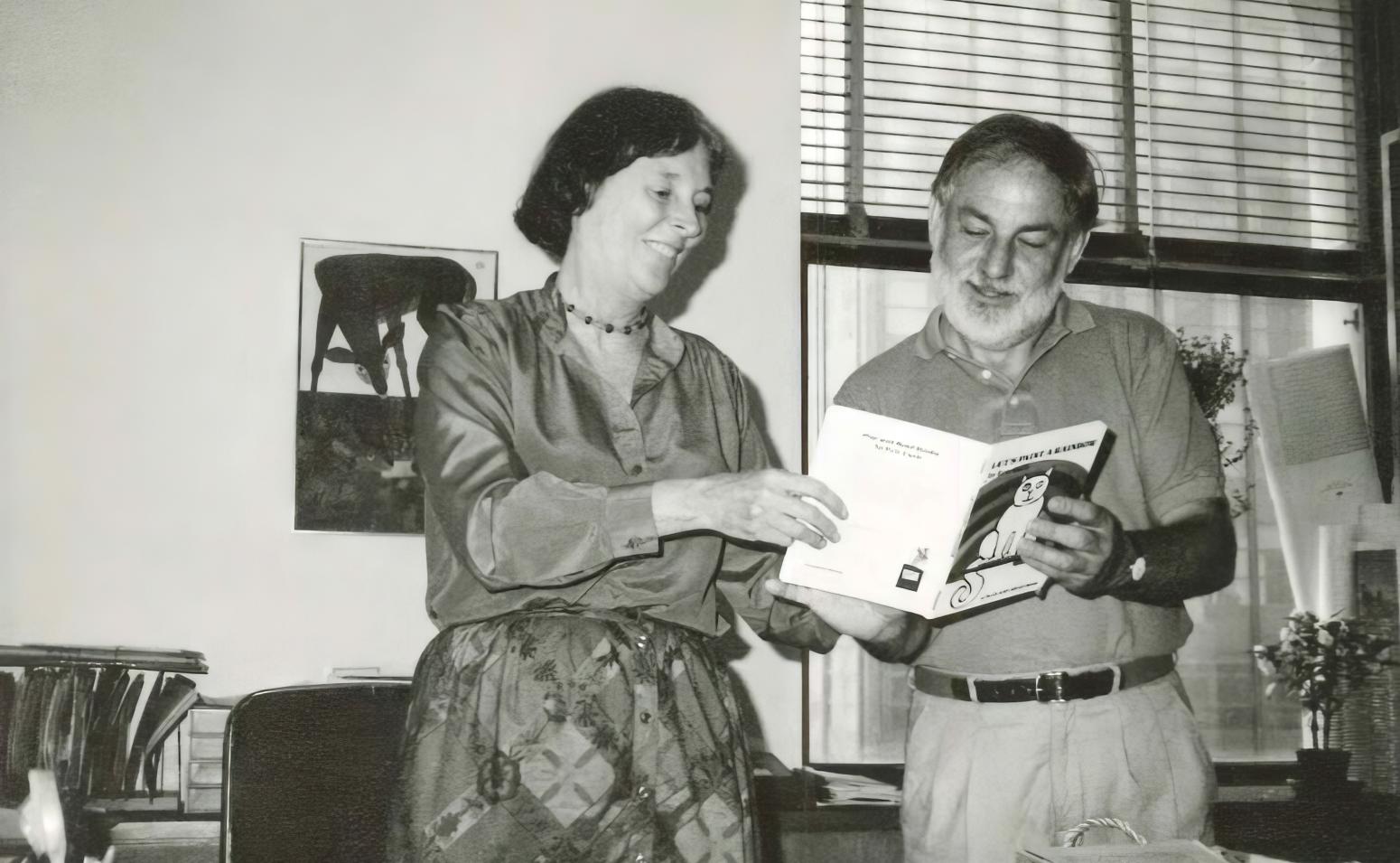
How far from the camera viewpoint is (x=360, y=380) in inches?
67.2

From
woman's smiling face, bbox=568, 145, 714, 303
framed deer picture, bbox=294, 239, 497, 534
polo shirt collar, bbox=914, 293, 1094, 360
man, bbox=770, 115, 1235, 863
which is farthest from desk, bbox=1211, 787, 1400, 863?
framed deer picture, bbox=294, 239, 497, 534

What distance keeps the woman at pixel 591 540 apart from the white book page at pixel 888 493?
39 mm

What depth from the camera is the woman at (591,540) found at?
150 cm

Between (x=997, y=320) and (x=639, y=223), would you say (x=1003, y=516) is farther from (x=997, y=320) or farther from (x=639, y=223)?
(x=639, y=223)

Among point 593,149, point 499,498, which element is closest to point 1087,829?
point 499,498

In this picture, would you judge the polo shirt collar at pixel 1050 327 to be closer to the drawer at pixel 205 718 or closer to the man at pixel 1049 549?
the man at pixel 1049 549

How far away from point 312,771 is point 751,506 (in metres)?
0.73

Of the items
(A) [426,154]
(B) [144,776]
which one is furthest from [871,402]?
(B) [144,776]

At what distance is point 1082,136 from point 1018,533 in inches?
30.5

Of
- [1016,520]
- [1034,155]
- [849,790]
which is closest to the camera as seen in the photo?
Result: [1016,520]

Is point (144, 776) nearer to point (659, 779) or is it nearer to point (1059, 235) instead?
point (659, 779)

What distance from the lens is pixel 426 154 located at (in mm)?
1763

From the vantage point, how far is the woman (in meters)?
→ 1.50

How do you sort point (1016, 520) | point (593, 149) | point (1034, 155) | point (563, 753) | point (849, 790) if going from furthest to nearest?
point (1034, 155) → point (849, 790) → point (593, 149) → point (1016, 520) → point (563, 753)
